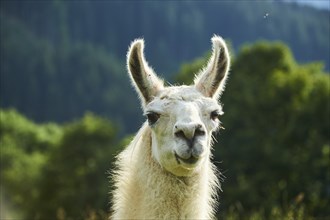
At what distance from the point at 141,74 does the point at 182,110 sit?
0.68 metres

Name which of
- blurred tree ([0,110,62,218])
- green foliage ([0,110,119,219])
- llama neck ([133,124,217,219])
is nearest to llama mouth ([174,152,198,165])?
llama neck ([133,124,217,219])

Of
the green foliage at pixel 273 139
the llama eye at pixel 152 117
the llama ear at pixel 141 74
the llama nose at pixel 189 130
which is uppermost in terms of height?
the green foliage at pixel 273 139

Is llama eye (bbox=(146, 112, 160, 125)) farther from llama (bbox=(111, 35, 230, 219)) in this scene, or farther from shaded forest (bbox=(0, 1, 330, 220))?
shaded forest (bbox=(0, 1, 330, 220))

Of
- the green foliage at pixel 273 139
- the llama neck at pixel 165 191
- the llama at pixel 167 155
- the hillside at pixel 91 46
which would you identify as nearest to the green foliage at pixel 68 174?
the green foliage at pixel 273 139

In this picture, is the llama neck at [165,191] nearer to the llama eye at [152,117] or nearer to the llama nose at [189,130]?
the llama eye at [152,117]

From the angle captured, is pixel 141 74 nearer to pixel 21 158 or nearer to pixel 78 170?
pixel 78 170

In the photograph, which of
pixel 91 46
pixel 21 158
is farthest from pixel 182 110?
pixel 91 46

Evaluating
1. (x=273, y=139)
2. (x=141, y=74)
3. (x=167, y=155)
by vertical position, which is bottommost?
(x=167, y=155)

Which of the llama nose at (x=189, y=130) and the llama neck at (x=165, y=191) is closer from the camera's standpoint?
the llama nose at (x=189, y=130)

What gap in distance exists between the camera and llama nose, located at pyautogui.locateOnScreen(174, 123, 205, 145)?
6949 millimetres

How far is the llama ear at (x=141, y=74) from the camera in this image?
7711mm

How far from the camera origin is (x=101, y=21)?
584 ft

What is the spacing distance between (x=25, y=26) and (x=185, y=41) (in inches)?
2616

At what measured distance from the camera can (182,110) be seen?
7.24 metres
